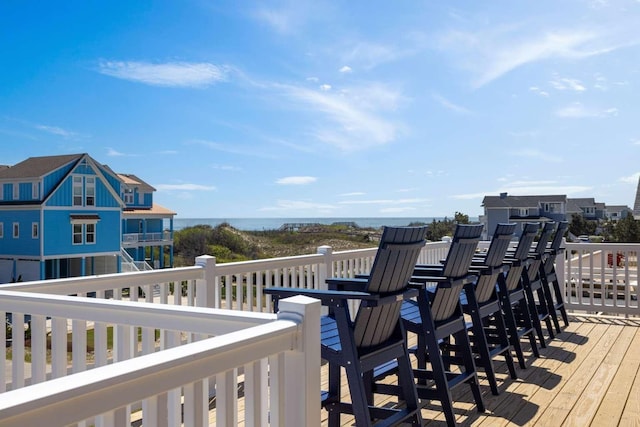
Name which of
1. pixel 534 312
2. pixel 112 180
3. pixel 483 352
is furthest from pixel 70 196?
pixel 483 352

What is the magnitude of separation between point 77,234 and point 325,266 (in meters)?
24.1

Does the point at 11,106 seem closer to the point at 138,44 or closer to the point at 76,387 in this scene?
the point at 138,44

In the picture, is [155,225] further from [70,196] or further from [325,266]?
[325,266]

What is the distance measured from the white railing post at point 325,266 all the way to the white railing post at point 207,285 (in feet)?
4.65

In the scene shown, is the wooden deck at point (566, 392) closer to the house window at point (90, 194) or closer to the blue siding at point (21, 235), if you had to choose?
the blue siding at point (21, 235)

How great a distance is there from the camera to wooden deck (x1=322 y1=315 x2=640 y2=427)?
346cm

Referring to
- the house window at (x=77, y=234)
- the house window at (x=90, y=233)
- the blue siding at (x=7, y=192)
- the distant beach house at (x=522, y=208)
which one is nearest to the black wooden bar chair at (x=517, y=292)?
the house window at (x=77, y=234)

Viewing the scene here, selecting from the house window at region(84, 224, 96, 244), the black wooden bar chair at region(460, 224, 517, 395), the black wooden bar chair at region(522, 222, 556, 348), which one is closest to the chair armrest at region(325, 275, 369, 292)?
the black wooden bar chair at region(460, 224, 517, 395)

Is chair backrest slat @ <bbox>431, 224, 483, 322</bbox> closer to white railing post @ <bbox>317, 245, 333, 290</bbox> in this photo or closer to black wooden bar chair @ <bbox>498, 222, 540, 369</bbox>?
black wooden bar chair @ <bbox>498, 222, 540, 369</bbox>

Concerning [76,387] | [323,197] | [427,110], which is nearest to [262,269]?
[76,387]

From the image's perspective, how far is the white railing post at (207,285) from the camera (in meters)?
3.81

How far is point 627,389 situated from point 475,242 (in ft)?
5.54

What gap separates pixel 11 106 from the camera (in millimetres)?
42344

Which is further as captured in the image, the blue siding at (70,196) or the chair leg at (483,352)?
the blue siding at (70,196)
